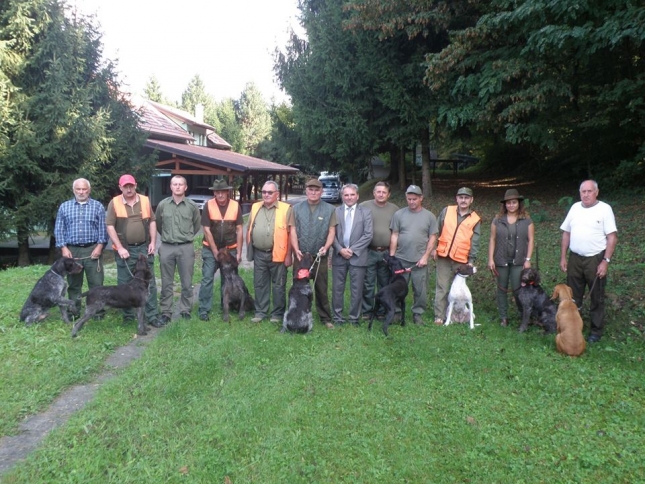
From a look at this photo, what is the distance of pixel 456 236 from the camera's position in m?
6.68

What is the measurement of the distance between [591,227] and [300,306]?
3893mm

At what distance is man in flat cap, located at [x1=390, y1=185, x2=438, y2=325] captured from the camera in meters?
6.70

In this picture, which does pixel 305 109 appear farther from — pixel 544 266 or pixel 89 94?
pixel 544 266

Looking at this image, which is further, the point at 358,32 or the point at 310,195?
the point at 358,32

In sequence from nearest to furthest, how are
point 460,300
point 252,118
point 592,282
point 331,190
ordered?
point 592,282 → point 460,300 → point 331,190 → point 252,118

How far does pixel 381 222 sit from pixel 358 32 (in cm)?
1263

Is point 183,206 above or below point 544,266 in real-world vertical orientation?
above

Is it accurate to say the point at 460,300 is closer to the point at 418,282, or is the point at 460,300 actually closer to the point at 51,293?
the point at 418,282

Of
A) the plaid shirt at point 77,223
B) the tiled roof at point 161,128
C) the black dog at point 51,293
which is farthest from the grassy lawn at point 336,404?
the tiled roof at point 161,128

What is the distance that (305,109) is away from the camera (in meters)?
19.8

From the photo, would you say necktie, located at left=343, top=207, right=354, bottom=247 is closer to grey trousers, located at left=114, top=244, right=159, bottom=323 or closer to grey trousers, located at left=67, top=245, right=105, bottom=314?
grey trousers, located at left=114, top=244, right=159, bottom=323

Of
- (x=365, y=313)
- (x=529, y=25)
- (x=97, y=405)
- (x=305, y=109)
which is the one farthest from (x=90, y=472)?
(x=305, y=109)

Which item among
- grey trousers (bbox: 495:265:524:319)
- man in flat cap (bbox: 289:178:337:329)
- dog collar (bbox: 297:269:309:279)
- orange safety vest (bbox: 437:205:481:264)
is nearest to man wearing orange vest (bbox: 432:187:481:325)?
orange safety vest (bbox: 437:205:481:264)

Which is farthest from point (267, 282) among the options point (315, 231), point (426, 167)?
point (426, 167)
